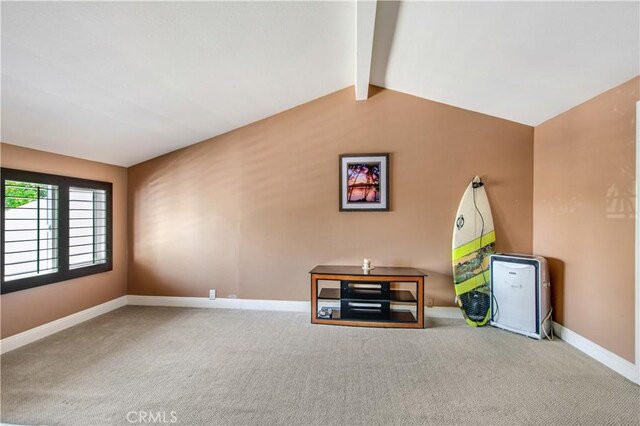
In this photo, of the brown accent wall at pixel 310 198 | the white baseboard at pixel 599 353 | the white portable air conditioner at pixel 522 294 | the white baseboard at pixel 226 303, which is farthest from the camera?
the white baseboard at pixel 226 303

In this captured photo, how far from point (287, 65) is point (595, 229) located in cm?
318

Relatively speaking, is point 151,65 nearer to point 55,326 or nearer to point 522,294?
point 55,326

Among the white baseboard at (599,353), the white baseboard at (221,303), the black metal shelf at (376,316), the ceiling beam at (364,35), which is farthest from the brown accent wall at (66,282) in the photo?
the white baseboard at (599,353)

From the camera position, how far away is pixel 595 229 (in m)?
2.51

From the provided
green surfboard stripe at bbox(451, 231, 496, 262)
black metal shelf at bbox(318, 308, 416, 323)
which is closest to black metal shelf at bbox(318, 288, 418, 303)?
black metal shelf at bbox(318, 308, 416, 323)

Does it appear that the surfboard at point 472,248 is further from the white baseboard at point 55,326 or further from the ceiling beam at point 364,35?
the white baseboard at point 55,326

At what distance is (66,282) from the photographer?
3.20 m

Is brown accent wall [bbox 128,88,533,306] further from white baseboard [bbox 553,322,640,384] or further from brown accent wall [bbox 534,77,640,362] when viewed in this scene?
white baseboard [bbox 553,322,640,384]

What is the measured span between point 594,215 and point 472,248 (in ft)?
3.67

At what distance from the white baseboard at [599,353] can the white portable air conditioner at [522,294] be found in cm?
12

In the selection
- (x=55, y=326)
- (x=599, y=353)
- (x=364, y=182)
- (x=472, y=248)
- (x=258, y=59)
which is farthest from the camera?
(x=364, y=182)

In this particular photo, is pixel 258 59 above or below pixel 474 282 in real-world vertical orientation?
above

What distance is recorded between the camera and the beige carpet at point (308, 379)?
1.80m

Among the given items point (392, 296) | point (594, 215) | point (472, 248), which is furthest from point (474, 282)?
point (594, 215)
